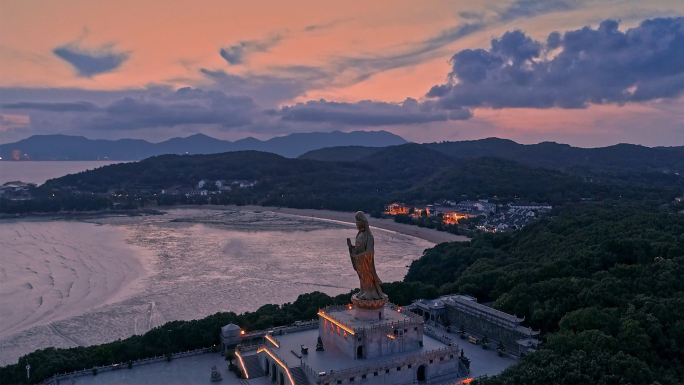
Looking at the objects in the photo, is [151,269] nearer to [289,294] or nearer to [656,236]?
[289,294]

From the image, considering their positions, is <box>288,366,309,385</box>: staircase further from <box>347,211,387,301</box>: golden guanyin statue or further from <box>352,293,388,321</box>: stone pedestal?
<box>347,211,387,301</box>: golden guanyin statue

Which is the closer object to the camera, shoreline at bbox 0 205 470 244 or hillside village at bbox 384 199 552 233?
shoreline at bbox 0 205 470 244

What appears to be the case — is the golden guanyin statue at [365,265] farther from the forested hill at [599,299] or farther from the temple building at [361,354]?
the forested hill at [599,299]

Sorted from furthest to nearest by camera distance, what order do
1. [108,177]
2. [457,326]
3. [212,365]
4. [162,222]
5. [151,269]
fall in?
1. [108,177]
2. [162,222]
3. [151,269]
4. [457,326]
5. [212,365]

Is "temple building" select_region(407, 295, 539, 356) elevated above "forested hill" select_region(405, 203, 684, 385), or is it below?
below

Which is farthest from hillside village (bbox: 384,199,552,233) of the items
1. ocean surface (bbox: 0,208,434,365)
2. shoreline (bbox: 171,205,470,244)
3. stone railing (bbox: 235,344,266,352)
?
stone railing (bbox: 235,344,266,352)

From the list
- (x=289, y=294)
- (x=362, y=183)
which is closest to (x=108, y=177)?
(x=362, y=183)

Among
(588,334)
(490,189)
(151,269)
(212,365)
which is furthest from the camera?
(490,189)

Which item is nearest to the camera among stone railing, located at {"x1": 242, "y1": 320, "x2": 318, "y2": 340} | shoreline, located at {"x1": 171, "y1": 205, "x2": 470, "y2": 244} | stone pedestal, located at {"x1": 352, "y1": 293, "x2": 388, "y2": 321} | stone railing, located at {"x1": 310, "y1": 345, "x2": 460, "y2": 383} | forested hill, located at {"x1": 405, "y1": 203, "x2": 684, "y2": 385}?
forested hill, located at {"x1": 405, "y1": 203, "x2": 684, "y2": 385}
